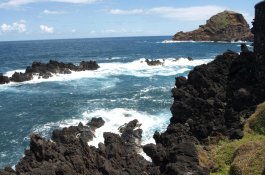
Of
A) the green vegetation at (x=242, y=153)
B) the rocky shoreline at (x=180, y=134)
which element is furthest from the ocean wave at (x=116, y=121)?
the green vegetation at (x=242, y=153)

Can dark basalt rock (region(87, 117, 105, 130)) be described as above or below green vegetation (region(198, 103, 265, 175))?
below

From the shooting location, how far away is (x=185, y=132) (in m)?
29.1

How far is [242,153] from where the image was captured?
22781 millimetres

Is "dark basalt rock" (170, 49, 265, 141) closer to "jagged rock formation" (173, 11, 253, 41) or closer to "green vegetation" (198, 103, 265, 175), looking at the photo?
"green vegetation" (198, 103, 265, 175)

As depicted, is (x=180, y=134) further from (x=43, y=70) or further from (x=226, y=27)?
(x=226, y=27)

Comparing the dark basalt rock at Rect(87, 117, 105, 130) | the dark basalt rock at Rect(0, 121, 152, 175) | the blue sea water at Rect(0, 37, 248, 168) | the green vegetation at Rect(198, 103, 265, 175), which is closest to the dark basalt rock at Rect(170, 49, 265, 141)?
the green vegetation at Rect(198, 103, 265, 175)

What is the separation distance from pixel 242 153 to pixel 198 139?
6533mm

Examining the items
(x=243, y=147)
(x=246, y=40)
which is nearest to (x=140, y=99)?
(x=243, y=147)

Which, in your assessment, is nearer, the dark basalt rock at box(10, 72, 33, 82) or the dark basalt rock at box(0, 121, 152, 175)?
the dark basalt rock at box(0, 121, 152, 175)

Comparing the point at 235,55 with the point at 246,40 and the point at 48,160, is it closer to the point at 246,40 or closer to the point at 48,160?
the point at 48,160

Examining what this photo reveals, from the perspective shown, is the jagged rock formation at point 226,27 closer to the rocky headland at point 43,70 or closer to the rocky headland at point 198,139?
the rocky headland at point 43,70

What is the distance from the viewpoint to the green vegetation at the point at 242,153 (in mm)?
21547

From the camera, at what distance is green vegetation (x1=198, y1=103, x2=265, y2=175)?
21.5 meters

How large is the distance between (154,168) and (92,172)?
11.7 ft
